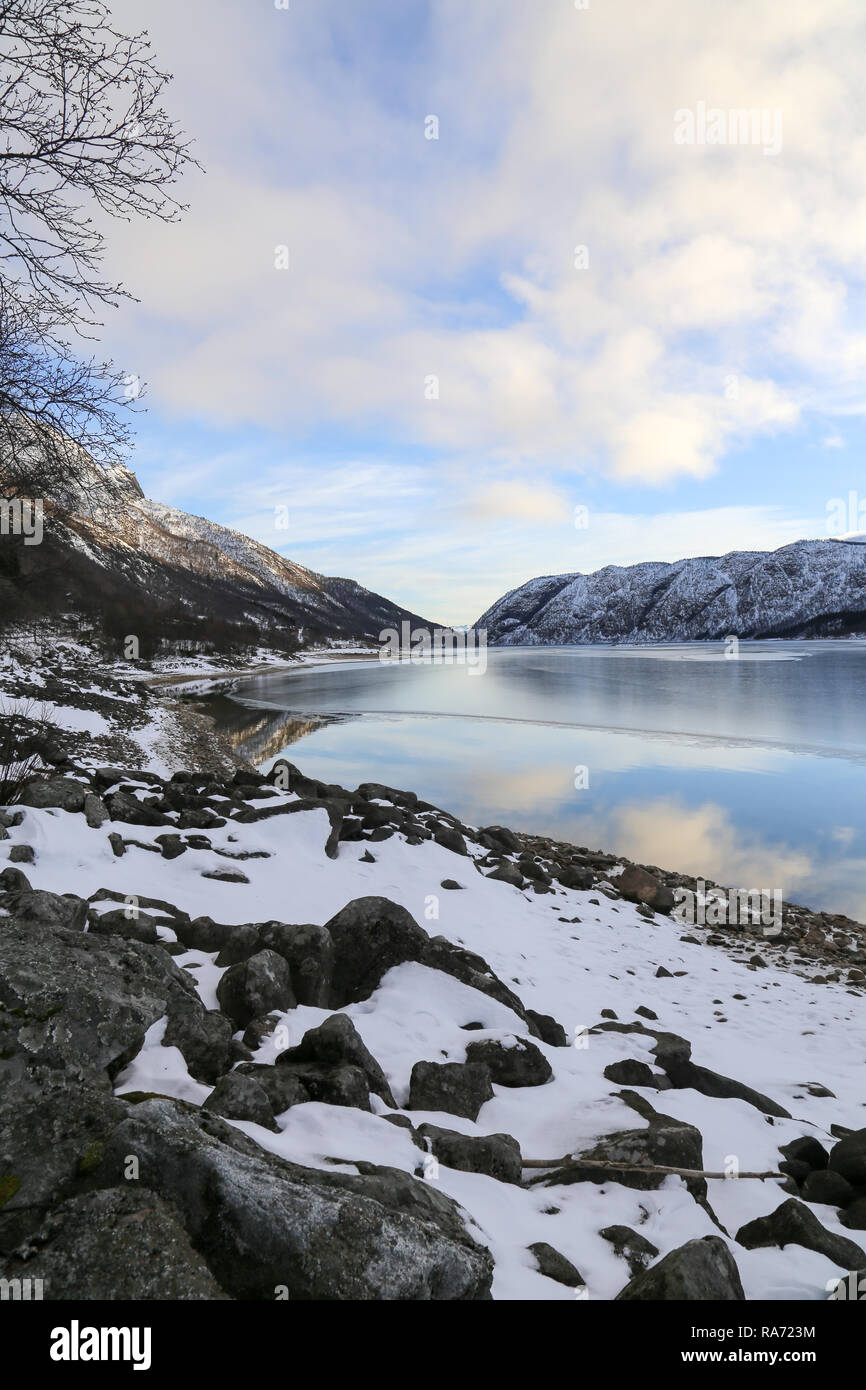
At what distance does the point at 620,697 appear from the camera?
179ft

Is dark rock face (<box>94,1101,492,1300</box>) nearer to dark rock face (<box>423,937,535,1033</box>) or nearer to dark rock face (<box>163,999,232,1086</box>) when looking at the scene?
dark rock face (<box>163,999,232,1086</box>)

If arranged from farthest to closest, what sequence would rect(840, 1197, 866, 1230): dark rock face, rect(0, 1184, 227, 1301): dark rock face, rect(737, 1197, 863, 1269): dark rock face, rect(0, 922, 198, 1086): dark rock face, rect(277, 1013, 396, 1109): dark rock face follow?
rect(277, 1013, 396, 1109): dark rock face < rect(840, 1197, 866, 1230): dark rock face < rect(737, 1197, 863, 1269): dark rock face < rect(0, 922, 198, 1086): dark rock face < rect(0, 1184, 227, 1301): dark rock face

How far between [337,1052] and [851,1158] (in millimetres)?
3908

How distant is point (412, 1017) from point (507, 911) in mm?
5343

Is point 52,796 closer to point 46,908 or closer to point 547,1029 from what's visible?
point 46,908

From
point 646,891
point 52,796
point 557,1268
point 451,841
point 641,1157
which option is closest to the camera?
point 557,1268

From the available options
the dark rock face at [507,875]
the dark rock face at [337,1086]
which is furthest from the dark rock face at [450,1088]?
the dark rock face at [507,875]

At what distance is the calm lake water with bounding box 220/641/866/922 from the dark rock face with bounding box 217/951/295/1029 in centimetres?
1321

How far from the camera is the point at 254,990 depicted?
5344mm

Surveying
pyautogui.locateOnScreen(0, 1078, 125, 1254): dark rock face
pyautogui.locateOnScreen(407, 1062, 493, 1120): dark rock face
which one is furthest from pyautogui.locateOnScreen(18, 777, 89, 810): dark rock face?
pyautogui.locateOnScreen(0, 1078, 125, 1254): dark rock face

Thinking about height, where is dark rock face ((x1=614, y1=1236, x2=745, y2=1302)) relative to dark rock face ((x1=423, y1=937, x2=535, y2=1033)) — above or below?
above

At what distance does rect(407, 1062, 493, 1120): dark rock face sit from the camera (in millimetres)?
4840

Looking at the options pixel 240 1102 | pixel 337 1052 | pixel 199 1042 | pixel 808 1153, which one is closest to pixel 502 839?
pixel 808 1153
